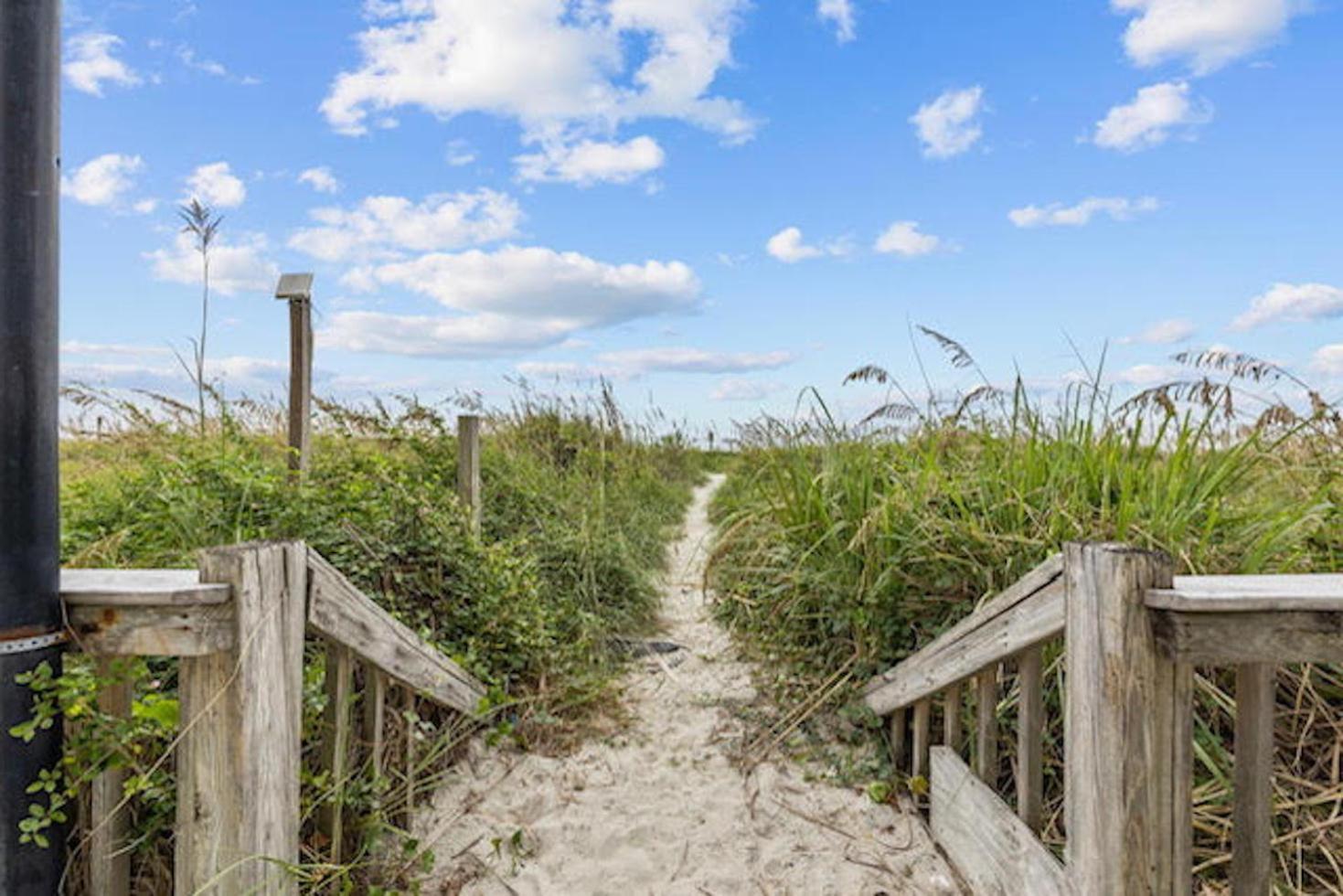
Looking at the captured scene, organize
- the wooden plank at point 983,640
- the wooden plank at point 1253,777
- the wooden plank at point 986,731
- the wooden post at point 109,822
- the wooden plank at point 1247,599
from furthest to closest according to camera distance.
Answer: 1. the wooden plank at point 986,731
2. the wooden plank at point 983,640
3. the wooden post at point 109,822
4. the wooden plank at point 1253,777
5. the wooden plank at point 1247,599

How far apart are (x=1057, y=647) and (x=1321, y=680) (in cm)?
99

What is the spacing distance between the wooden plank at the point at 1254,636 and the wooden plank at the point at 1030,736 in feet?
1.99

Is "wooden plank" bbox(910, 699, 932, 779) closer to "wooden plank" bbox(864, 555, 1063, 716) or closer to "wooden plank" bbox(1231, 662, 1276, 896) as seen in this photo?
"wooden plank" bbox(864, 555, 1063, 716)

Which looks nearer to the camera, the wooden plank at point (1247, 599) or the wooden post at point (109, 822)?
the wooden plank at point (1247, 599)

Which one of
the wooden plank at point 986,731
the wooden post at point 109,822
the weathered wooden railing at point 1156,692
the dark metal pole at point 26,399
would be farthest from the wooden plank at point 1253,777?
the dark metal pole at point 26,399

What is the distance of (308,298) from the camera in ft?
17.9

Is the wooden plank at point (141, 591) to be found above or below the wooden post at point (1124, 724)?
above

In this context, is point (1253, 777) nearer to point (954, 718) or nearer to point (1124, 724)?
point (1124, 724)

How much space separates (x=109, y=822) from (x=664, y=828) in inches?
76.5

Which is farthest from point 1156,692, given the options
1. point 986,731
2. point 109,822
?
point 109,822

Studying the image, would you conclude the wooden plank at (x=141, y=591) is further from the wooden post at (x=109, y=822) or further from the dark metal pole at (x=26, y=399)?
the wooden post at (x=109, y=822)

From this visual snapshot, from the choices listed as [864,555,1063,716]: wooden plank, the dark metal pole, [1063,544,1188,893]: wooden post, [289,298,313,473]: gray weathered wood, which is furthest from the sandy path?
[289,298,313,473]: gray weathered wood

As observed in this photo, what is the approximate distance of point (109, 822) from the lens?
7.03 feet

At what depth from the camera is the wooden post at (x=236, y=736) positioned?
201 cm
